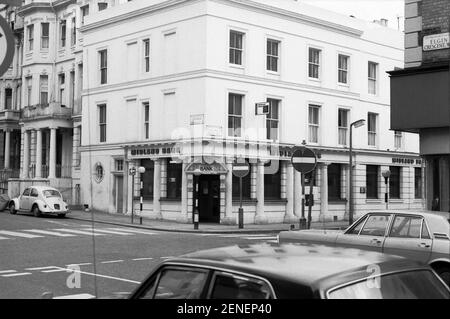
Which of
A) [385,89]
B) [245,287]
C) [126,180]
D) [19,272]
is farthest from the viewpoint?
[385,89]

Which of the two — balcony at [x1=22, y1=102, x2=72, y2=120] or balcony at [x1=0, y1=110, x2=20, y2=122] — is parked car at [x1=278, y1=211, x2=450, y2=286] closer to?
balcony at [x1=22, y1=102, x2=72, y2=120]

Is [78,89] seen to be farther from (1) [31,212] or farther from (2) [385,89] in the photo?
(2) [385,89]

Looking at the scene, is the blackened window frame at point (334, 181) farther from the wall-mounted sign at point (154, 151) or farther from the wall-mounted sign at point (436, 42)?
the wall-mounted sign at point (436, 42)

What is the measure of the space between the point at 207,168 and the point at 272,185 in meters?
4.60

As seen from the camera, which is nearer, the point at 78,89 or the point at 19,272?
the point at 19,272

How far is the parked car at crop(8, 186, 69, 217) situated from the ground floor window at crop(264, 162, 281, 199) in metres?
11.1

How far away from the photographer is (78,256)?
15.2 meters

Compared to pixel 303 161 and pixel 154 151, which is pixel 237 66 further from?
pixel 303 161

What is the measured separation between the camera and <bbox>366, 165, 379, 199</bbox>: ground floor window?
1436 inches
